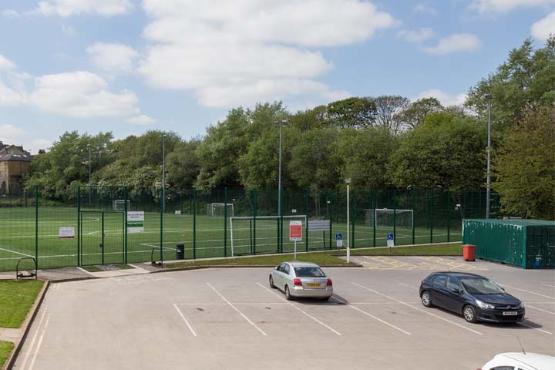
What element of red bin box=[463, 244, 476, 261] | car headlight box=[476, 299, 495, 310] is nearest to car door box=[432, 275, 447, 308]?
car headlight box=[476, 299, 495, 310]

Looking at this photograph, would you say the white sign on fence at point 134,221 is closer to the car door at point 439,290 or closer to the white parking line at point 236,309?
the white parking line at point 236,309

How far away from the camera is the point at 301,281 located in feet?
69.9

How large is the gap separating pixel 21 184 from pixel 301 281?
356 ft

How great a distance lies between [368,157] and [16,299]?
51918 millimetres

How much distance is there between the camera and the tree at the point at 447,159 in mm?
60906

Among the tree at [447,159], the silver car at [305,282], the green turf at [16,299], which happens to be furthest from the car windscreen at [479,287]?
the tree at [447,159]

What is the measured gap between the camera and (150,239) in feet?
144

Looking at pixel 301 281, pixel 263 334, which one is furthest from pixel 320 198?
pixel 263 334

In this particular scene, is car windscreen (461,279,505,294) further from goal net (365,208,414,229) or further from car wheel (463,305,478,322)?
goal net (365,208,414,229)

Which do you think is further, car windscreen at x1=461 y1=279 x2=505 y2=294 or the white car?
car windscreen at x1=461 y1=279 x2=505 y2=294

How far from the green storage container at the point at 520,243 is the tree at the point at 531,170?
26.4 feet

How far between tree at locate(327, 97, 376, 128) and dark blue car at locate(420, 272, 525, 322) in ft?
276

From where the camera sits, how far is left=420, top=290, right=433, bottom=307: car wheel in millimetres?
21000

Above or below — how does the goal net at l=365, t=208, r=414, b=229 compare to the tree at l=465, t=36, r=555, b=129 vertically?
below
